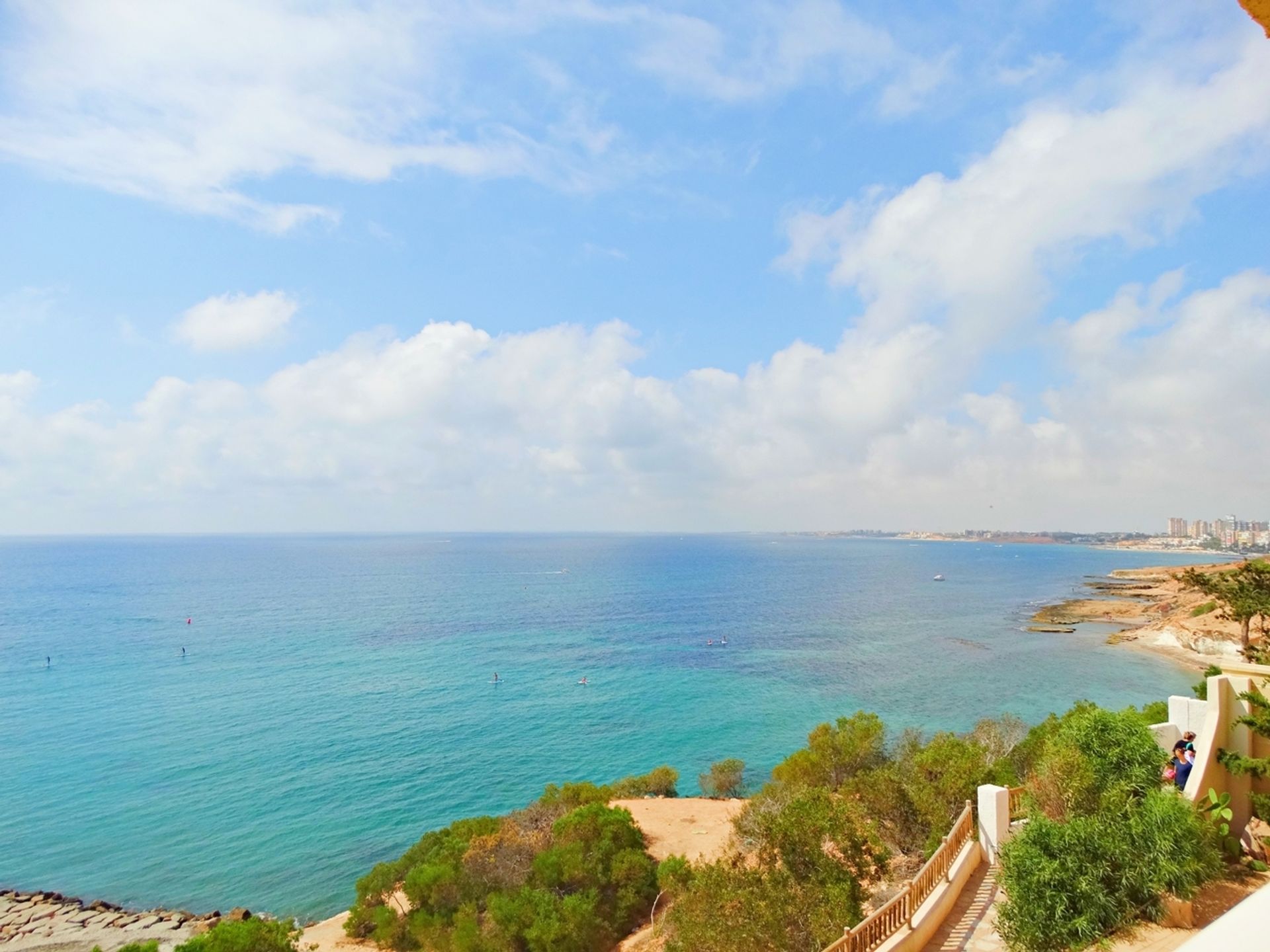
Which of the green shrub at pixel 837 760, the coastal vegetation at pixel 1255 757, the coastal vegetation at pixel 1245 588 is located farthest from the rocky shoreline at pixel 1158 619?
the coastal vegetation at pixel 1255 757

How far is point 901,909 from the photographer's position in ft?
33.2

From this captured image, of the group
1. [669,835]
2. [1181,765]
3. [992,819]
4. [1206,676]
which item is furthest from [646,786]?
[1206,676]

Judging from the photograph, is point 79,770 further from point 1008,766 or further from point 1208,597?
point 1208,597

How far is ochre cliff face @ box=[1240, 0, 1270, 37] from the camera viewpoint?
315cm

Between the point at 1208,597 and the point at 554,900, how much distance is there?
80228mm

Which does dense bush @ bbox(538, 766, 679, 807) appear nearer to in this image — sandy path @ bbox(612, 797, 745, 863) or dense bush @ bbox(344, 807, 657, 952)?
sandy path @ bbox(612, 797, 745, 863)

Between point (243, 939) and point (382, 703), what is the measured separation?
29251 mm

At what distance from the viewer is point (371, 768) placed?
33125 mm

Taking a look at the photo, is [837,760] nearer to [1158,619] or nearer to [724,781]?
[724,781]

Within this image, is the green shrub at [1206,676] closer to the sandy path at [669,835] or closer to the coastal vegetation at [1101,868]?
the coastal vegetation at [1101,868]

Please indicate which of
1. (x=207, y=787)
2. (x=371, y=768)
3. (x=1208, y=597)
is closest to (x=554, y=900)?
(x=371, y=768)

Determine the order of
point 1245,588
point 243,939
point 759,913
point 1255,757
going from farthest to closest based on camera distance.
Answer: point 1245,588, point 243,939, point 1255,757, point 759,913

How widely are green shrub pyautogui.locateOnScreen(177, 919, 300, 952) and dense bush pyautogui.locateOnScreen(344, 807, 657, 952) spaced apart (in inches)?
137

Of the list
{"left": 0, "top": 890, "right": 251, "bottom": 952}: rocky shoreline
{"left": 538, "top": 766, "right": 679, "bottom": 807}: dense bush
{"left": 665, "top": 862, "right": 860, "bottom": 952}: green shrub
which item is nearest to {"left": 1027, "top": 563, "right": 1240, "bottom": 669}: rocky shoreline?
{"left": 538, "top": 766, "right": 679, "bottom": 807}: dense bush
